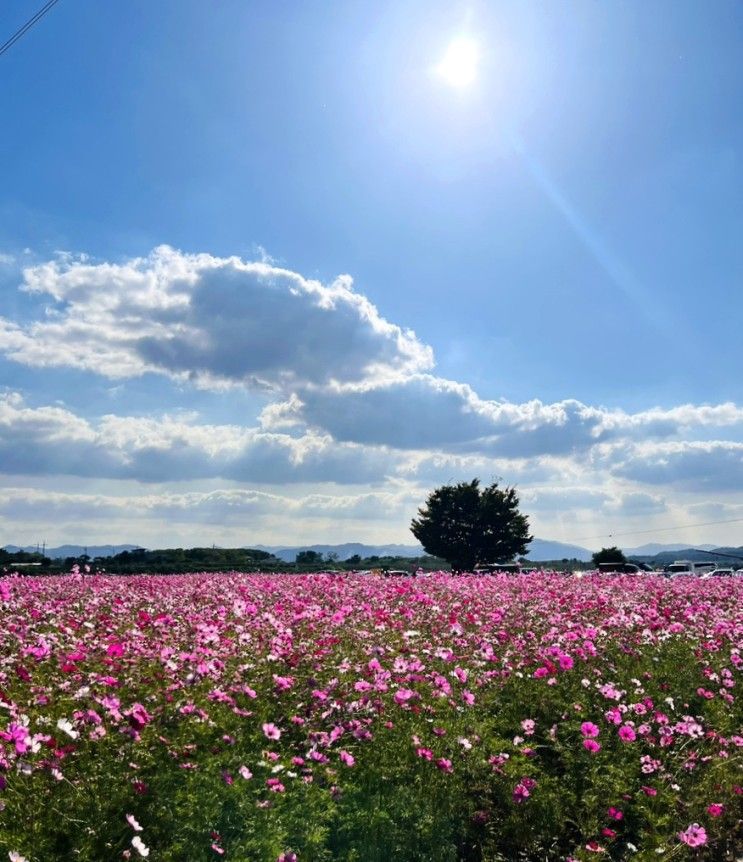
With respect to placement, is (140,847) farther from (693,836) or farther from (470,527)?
(470,527)

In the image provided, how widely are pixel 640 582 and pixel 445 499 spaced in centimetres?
3725

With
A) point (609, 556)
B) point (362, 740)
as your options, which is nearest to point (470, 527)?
point (609, 556)

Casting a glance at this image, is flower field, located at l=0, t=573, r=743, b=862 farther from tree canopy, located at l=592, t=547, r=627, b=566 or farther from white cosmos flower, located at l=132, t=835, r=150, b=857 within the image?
tree canopy, located at l=592, t=547, r=627, b=566

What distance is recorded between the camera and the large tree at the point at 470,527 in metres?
51.8

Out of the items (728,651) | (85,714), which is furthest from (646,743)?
(85,714)

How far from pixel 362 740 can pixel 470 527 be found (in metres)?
47.5

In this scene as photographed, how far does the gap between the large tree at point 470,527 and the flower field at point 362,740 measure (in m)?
43.6

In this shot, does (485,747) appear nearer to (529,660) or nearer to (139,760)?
(529,660)

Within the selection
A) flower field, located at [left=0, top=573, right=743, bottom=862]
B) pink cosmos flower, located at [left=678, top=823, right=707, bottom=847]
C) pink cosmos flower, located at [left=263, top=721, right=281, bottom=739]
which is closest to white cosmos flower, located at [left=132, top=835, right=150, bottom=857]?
flower field, located at [left=0, top=573, right=743, bottom=862]

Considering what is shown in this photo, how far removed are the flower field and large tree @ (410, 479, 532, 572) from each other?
43.6 meters

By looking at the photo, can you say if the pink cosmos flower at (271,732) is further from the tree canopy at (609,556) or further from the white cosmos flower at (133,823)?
the tree canopy at (609,556)

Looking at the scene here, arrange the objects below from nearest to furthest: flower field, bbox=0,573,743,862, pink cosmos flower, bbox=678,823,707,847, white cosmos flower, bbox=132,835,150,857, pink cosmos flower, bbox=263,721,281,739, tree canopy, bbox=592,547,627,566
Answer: white cosmos flower, bbox=132,835,150,857 → flower field, bbox=0,573,743,862 → pink cosmos flower, bbox=678,823,707,847 → pink cosmos flower, bbox=263,721,281,739 → tree canopy, bbox=592,547,627,566

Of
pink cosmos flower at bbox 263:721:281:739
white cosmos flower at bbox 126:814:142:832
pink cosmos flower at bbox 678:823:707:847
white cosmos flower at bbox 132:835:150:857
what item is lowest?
pink cosmos flower at bbox 678:823:707:847

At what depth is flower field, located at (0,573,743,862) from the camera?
4.07 m
